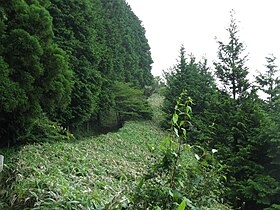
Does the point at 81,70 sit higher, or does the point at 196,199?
the point at 81,70

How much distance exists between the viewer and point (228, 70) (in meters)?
10.2

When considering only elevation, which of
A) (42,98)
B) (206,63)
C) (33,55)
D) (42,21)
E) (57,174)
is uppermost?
(206,63)

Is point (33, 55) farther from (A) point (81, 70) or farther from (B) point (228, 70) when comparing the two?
(B) point (228, 70)

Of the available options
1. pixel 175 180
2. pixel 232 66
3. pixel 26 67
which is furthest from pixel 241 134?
pixel 175 180

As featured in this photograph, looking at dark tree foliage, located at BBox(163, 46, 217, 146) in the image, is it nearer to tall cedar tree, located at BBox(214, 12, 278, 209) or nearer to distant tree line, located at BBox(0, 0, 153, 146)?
tall cedar tree, located at BBox(214, 12, 278, 209)

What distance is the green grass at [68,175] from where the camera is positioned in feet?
9.09

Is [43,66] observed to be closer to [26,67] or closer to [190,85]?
[26,67]

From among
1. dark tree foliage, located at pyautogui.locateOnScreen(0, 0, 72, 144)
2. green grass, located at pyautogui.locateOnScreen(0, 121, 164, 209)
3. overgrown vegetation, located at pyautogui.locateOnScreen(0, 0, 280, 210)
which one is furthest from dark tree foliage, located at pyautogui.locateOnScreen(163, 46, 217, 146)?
dark tree foliage, located at pyautogui.locateOnScreen(0, 0, 72, 144)

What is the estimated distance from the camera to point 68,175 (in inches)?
168

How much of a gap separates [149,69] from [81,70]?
12525 mm

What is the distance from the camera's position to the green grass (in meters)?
2.77

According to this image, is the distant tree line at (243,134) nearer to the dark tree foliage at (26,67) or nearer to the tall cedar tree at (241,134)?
the tall cedar tree at (241,134)

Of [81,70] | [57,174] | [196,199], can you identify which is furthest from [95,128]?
[196,199]

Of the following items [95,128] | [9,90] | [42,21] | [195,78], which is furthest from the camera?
→ [195,78]
